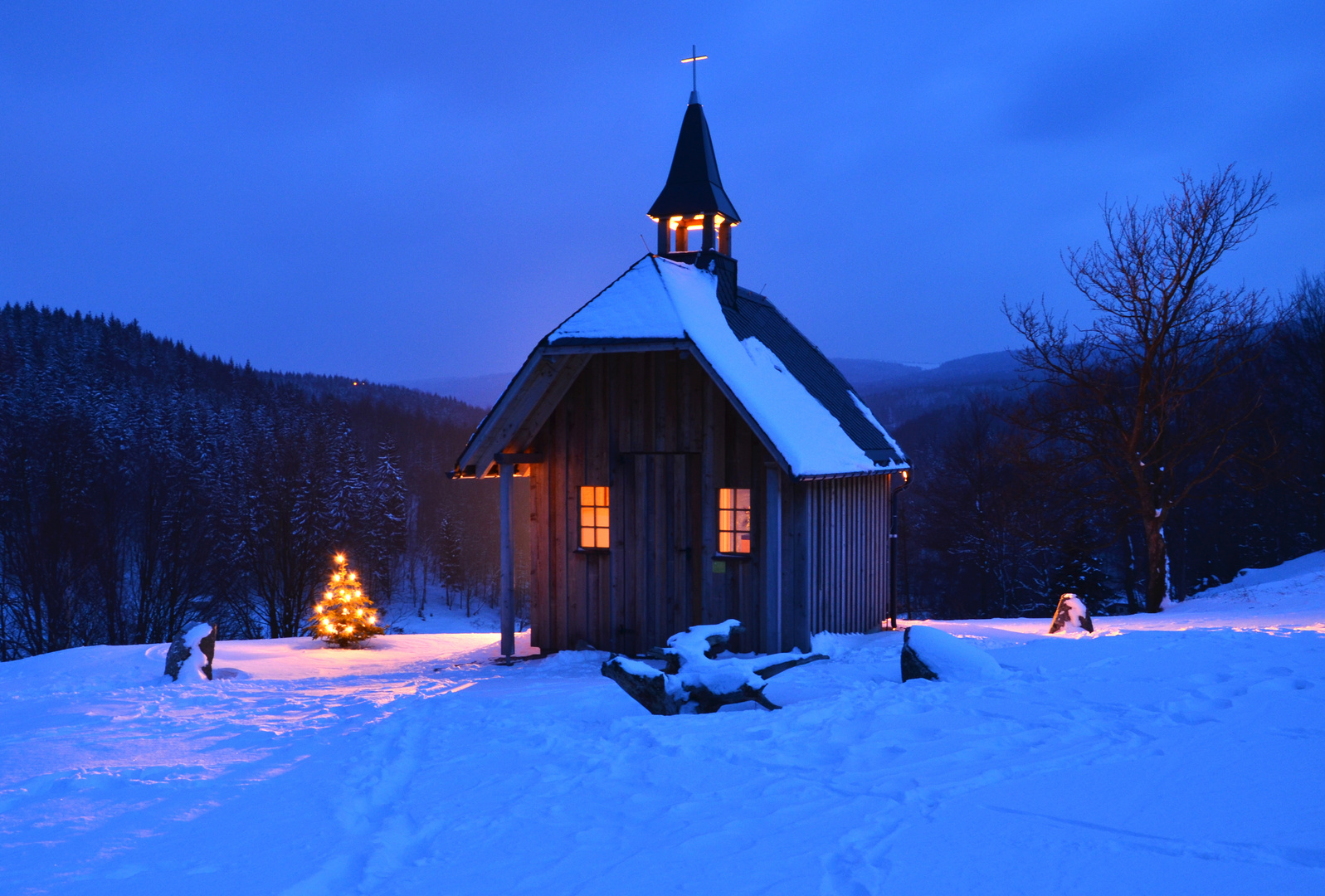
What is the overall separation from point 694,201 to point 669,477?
582 cm

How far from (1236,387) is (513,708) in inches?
1246

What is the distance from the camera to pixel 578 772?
568cm

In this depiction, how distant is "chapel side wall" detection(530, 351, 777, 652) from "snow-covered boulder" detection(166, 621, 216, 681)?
4.68 meters

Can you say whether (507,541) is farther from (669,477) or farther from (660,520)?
(669,477)

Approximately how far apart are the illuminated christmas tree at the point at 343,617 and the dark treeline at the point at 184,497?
47.2ft

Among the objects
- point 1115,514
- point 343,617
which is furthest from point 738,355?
point 1115,514

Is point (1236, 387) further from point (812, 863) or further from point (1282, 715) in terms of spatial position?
point (812, 863)

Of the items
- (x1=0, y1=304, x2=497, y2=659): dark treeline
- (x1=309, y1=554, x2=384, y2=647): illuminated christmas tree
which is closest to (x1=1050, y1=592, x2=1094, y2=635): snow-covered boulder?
(x1=309, y1=554, x2=384, y2=647): illuminated christmas tree

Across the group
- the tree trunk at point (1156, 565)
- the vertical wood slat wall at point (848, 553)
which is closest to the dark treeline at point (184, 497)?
the vertical wood slat wall at point (848, 553)

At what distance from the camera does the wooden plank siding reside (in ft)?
38.2

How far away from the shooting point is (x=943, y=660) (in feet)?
26.6

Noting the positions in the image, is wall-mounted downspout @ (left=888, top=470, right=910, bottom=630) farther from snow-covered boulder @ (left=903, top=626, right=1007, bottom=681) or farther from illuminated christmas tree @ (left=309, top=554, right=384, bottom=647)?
illuminated christmas tree @ (left=309, top=554, right=384, bottom=647)

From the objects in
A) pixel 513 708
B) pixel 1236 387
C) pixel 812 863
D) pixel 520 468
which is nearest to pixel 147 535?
pixel 520 468

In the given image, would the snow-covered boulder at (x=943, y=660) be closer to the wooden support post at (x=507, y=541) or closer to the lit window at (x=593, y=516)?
the lit window at (x=593, y=516)
